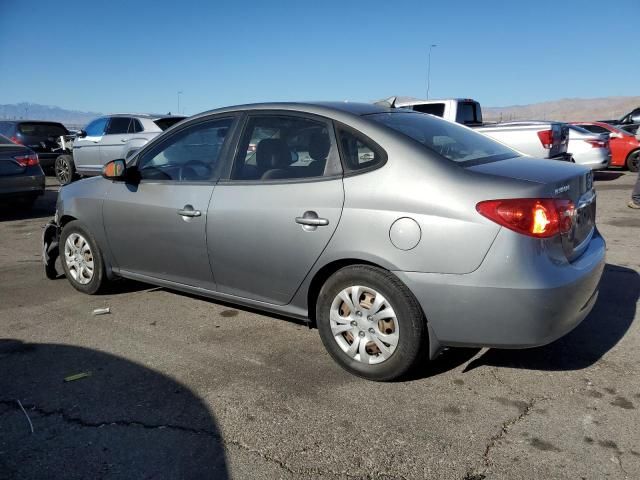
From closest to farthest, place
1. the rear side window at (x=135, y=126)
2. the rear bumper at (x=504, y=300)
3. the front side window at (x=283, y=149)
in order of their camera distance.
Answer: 1. the rear bumper at (x=504, y=300)
2. the front side window at (x=283, y=149)
3. the rear side window at (x=135, y=126)

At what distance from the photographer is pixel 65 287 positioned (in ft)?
17.8

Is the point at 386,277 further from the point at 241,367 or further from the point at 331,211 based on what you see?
the point at 241,367

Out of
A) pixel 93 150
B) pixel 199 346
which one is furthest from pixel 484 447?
pixel 93 150

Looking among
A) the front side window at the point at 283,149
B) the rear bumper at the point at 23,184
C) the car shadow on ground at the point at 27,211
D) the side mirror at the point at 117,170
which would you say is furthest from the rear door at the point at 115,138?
A: the front side window at the point at 283,149

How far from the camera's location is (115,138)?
43.5ft

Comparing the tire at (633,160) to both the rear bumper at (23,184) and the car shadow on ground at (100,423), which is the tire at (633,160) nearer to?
the rear bumper at (23,184)

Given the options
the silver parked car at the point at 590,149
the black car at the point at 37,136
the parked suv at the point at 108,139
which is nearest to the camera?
the parked suv at the point at 108,139

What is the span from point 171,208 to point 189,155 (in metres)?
0.45

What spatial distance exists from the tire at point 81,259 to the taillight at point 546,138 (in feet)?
29.6

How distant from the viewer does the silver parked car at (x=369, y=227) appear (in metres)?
2.91

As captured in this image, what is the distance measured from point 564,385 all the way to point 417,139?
171 centimetres

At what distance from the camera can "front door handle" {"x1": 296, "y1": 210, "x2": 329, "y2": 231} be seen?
132 inches

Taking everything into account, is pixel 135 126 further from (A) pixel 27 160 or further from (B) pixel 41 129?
(B) pixel 41 129

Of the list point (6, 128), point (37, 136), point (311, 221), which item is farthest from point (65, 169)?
point (311, 221)
